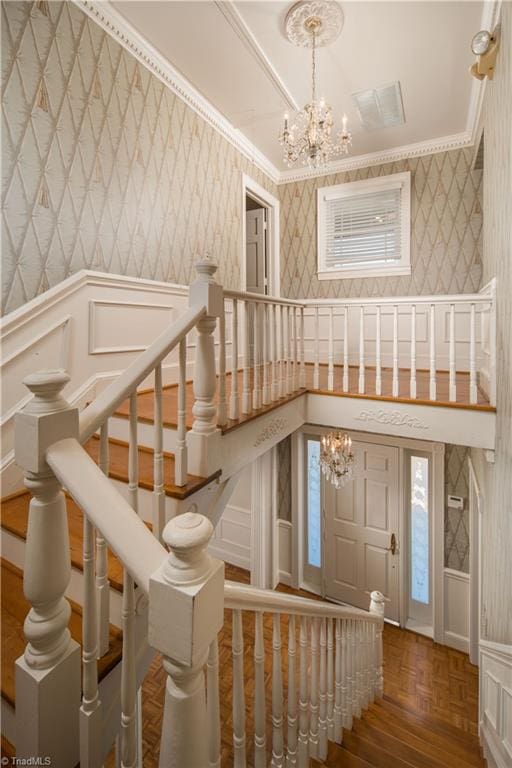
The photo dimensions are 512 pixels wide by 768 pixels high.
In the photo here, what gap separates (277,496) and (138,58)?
4506mm

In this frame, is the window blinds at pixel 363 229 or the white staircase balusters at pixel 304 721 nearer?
the white staircase balusters at pixel 304 721

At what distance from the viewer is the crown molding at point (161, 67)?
8.03 feet

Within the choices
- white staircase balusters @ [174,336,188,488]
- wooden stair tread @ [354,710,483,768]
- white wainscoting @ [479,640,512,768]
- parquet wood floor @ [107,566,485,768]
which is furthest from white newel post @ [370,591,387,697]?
white staircase balusters @ [174,336,188,488]

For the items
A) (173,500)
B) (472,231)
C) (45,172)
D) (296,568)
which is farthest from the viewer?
(296,568)

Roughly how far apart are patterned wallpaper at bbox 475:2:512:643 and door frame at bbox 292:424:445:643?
1.24 m

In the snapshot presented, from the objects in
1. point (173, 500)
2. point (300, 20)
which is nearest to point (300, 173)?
point (300, 20)

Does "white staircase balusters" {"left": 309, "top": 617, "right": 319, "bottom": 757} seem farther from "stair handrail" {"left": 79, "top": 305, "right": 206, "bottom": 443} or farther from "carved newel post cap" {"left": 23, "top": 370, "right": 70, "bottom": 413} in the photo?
"carved newel post cap" {"left": 23, "top": 370, "right": 70, "bottom": 413}

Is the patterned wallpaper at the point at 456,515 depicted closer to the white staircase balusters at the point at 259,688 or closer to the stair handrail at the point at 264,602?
the stair handrail at the point at 264,602

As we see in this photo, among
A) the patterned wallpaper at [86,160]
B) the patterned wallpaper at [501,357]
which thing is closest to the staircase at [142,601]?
the patterned wallpaper at [501,357]

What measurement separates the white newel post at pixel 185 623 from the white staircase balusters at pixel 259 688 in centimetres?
39

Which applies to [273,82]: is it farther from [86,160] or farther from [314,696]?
[314,696]

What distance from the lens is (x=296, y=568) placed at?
15.6ft

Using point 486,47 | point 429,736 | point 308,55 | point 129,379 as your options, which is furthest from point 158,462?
point 308,55

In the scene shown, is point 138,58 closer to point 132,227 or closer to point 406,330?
point 132,227
